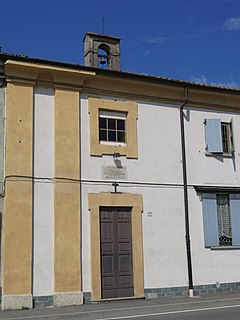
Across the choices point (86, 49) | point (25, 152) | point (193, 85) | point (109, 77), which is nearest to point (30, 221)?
point (25, 152)

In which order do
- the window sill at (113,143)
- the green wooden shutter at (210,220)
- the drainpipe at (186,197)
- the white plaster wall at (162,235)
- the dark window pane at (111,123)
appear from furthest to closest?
the green wooden shutter at (210,220), the dark window pane at (111,123), the drainpipe at (186,197), the window sill at (113,143), the white plaster wall at (162,235)

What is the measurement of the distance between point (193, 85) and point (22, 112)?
5.79 metres

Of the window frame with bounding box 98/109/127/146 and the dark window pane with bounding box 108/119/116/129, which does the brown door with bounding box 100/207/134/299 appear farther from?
the dark window pane with bounding box 108/119/116/129

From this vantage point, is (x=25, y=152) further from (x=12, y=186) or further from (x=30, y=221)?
(x=30, y=221)

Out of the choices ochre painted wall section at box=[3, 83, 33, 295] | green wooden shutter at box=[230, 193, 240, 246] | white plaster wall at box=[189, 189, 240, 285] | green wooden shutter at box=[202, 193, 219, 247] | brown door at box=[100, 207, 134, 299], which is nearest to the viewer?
ochre painted wall section at box=[3, 83, 33, 295]

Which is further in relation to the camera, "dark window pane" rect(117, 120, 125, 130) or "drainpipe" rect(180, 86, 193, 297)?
"dark window pane" rect(117, 120, 125, 130)

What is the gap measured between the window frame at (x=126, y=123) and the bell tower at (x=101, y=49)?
12.7 feet

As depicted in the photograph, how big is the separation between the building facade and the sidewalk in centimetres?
56

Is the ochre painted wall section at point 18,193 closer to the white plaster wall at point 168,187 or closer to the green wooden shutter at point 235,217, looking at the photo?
the white plaster wall at point 168,187

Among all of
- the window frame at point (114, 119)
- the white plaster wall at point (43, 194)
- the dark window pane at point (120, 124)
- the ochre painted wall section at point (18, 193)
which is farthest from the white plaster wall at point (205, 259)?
the ochre painted wall section at point (18, 193)

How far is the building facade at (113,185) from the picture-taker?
12617mm

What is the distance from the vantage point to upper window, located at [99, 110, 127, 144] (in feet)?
46.8

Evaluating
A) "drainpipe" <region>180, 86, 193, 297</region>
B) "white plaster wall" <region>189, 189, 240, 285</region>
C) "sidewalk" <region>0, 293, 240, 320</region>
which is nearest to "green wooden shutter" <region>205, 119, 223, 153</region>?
"drainpipe" <region>180, 86, 193, 297</region>

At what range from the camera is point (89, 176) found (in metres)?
13.7
